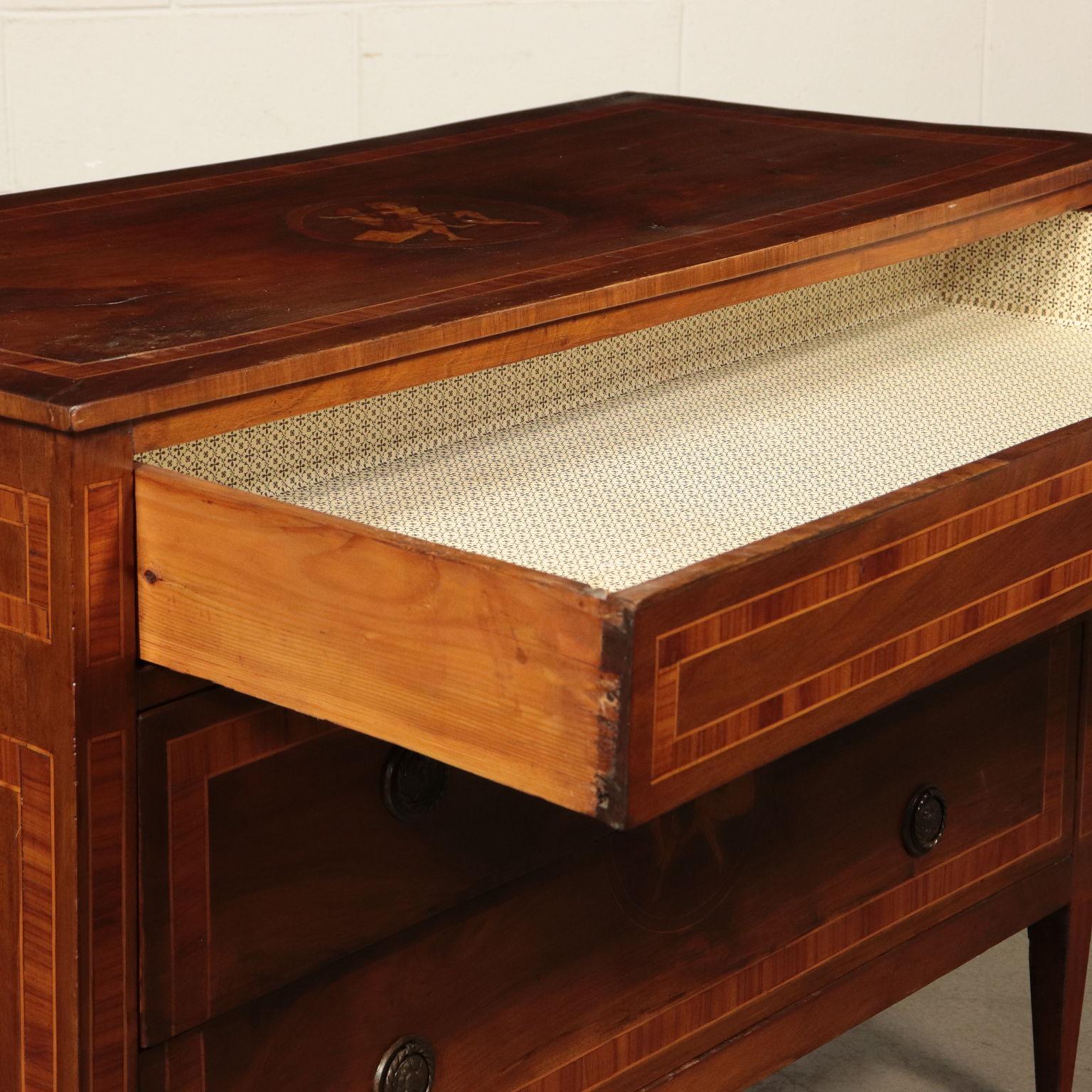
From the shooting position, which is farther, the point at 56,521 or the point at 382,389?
the point at 382,389

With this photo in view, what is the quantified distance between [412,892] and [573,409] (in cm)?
50

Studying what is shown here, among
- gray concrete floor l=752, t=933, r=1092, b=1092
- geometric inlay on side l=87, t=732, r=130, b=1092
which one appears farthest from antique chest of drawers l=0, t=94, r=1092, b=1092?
gray concrete floor l=752, t=933, r=1092, b=1092

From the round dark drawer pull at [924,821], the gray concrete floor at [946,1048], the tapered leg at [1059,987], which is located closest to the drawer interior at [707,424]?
the round dark drawer pull at [924,821]

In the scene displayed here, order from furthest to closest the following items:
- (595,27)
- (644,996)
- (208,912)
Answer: (595,27), (644,996), (208,912)

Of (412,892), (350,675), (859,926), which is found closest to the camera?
(350,675)

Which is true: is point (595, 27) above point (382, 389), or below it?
above

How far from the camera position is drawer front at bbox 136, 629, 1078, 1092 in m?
1.41

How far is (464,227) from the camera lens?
167cm

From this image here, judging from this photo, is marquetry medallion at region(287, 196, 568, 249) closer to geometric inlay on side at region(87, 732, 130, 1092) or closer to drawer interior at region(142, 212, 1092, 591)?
drawer interior at region(142, 212, 1092, 591)

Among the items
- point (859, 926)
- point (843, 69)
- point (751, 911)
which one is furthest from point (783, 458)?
point (843, 69)

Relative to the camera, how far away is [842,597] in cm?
111

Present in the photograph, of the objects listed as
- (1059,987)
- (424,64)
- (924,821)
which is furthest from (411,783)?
(424,64)

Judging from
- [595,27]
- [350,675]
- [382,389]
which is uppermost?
[595,27]

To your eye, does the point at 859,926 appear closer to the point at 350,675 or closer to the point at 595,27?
the point at 350,675
